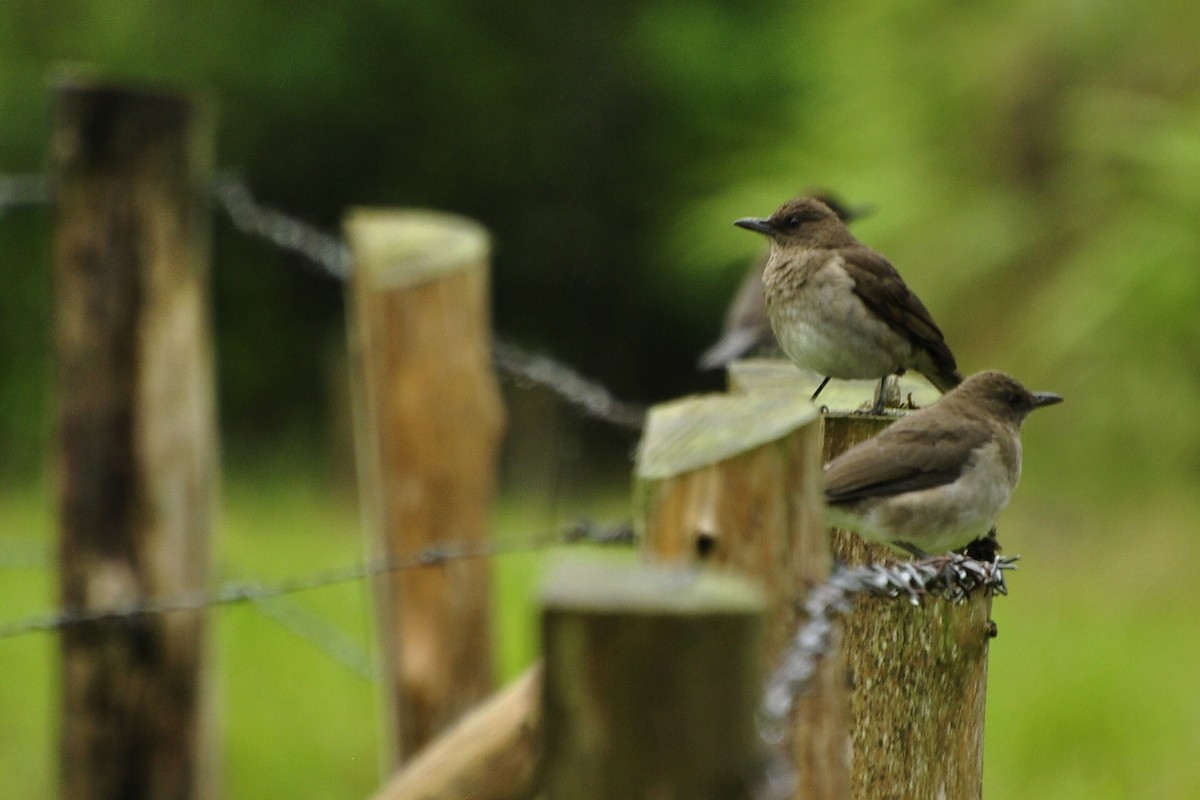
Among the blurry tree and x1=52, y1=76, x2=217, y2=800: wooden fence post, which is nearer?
x1=52, y1=76, x2=217, y2=800: wooden fence post

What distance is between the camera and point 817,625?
1783mm

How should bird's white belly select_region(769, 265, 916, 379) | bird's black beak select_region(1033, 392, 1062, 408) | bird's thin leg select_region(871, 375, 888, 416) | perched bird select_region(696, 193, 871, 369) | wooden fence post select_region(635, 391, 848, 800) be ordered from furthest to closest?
perched bird select_region(696, 193, 871, 369) < bird's black beak select_region(1033, 392, 1062, 408) < bird's white belly select_region(769, 265, 916, 379) < bird's thin leg select_region(871, 375, 888, 416) < wooden fence post select_region(635, 391, 848, 800)

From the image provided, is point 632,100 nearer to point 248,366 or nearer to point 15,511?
point 248,366

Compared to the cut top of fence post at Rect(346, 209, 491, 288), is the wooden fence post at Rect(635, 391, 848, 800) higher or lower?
lower

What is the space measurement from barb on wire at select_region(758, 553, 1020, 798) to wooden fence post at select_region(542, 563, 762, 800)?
72 millimetres

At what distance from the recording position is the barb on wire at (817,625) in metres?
1.63

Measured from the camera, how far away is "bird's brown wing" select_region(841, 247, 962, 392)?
11.0 feet

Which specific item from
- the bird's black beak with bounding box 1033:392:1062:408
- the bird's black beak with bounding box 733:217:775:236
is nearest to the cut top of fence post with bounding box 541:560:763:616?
the bird's black beak with bounding box 1033:392:1062:408

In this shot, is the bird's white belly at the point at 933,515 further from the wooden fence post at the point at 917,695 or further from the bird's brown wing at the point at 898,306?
the wooden fence post at the point at 917,695

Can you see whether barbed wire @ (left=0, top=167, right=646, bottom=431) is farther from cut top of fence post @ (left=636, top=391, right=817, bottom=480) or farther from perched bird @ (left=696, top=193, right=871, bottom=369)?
cut top of fence post @ (left=636, top=391, right=817, bottom=480)

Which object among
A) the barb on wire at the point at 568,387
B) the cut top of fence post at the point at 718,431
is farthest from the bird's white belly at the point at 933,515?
the cut top of fence post at the point at 718,431

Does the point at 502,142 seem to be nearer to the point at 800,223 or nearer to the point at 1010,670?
the point at 1010,670

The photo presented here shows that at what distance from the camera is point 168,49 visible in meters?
17.3

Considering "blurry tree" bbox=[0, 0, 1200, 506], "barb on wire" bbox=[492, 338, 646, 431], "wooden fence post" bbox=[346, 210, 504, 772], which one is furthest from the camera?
"blurry tree" bbox=[0, 0, 1200, 506]
